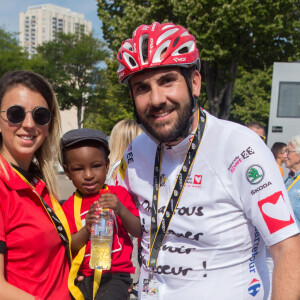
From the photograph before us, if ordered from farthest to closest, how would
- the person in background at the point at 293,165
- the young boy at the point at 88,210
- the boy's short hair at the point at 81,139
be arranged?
the person in background at the point at 293,165 → the boy's short hair at the point at 81,139 → the young boy at the point at 88,210

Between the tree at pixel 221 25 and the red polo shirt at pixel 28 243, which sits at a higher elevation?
the tree at pixel 221 25

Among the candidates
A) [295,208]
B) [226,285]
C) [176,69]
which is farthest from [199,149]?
[295,208]

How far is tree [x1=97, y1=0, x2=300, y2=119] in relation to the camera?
678 inches

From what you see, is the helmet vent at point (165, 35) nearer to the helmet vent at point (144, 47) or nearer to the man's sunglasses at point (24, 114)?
the helmet vent at point (144, 47)

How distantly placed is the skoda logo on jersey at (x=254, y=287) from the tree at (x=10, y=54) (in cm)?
2736

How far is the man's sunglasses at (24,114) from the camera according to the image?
89.4 inches

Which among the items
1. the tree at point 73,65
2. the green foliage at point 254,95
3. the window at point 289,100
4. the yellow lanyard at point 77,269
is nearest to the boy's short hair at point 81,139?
the yellow lanyard at point 77,269

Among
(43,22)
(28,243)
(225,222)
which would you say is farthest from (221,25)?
(43,22)

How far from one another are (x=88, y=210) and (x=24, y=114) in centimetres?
82

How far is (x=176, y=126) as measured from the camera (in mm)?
2203

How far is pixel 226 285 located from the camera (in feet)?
6.70

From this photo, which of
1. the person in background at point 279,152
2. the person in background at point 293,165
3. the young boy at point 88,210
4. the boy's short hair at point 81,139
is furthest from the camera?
the person in background at point 279,152

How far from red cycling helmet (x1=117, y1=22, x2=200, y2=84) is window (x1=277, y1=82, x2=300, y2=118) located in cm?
1053

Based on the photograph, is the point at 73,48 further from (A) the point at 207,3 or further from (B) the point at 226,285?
(B) the point at 226,285
